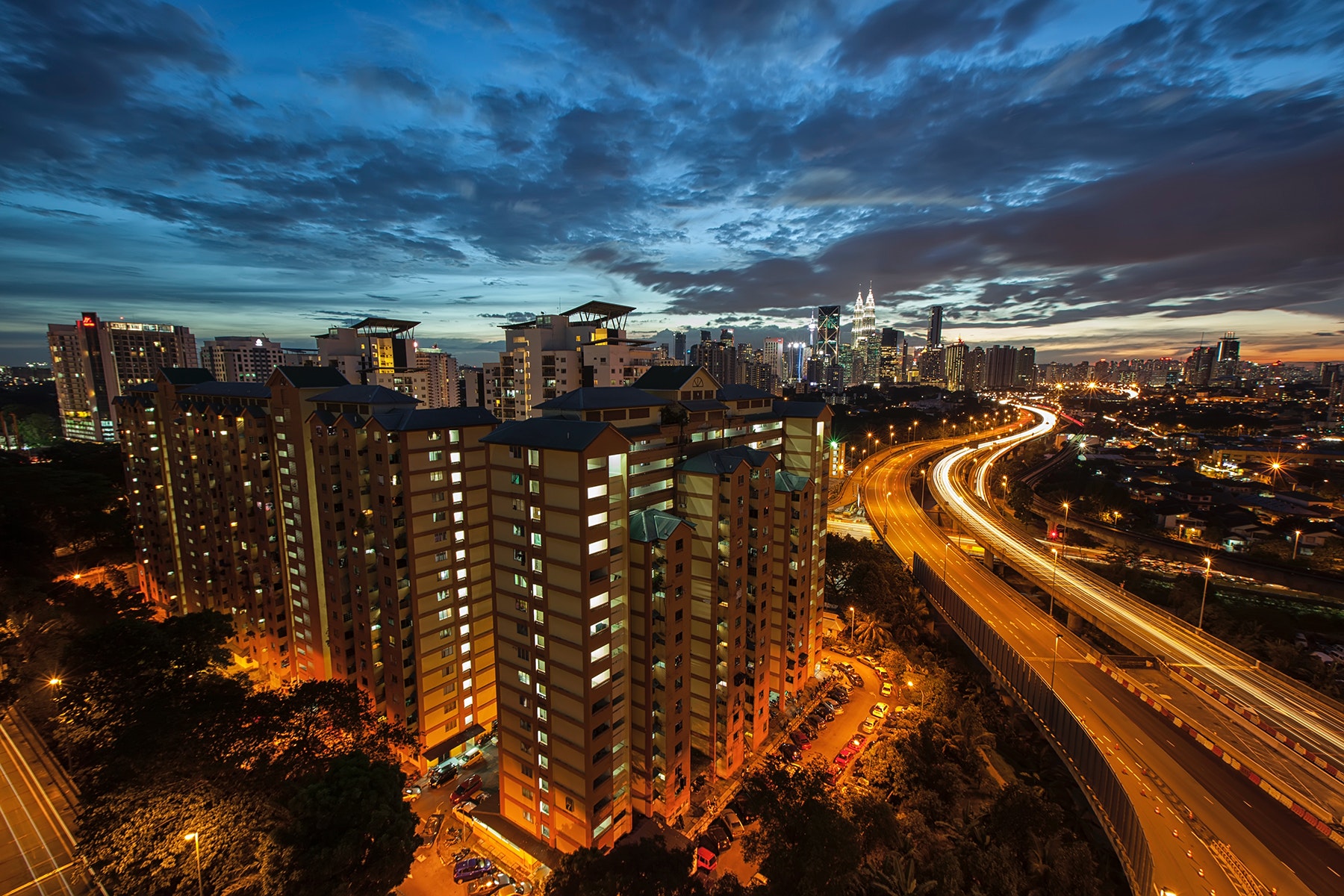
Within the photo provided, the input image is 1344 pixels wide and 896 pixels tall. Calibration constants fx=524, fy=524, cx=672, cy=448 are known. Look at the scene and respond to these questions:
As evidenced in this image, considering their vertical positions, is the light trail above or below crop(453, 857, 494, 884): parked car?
above

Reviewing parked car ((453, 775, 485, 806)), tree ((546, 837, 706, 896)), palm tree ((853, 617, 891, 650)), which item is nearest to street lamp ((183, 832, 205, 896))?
parked car ((453, 775, 485, 806))

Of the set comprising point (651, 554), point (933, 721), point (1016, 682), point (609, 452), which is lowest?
point (933, 721)

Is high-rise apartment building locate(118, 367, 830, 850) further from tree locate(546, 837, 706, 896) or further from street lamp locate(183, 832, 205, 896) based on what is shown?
street lamp locate(183, 832, 205, 896)

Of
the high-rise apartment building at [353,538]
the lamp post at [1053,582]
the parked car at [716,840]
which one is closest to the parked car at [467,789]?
the high-rise apartment building at [353,538]

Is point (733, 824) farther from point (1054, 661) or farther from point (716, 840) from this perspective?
point (1054, 661)

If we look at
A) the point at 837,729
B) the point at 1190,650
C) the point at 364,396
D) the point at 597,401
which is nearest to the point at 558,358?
the point at 364,396

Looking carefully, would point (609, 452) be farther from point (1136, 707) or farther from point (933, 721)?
point (1136, 707)

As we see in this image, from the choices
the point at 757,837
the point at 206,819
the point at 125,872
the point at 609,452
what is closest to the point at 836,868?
the point at 757,837
